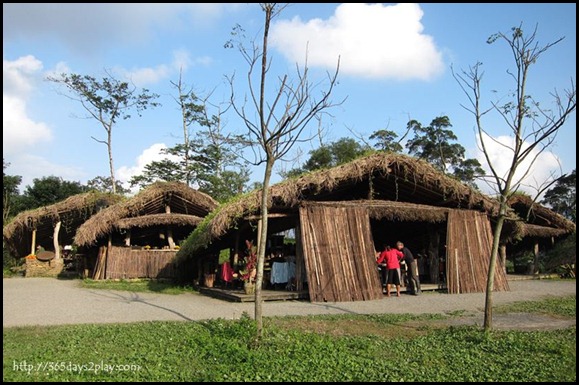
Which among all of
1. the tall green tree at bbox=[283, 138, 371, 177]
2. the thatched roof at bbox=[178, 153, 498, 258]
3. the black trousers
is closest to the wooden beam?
the thatched roof at bbox=[178, 153, 498, 258]

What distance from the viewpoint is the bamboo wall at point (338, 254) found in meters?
12.2

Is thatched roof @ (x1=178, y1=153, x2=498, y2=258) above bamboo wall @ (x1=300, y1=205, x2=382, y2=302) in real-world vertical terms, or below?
above

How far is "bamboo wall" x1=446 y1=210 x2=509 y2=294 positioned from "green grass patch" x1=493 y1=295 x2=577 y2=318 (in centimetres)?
258

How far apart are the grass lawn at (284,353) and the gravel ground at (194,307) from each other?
1.22m

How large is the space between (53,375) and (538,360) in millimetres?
5289

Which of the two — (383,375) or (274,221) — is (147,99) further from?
(383,375)

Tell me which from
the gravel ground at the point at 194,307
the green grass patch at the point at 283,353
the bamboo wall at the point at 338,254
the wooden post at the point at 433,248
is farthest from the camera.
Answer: the wooden post at the point at 433,248

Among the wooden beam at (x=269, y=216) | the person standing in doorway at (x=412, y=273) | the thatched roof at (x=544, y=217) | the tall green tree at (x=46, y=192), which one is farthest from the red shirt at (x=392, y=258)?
the tall green tree at (x=46, y=192)

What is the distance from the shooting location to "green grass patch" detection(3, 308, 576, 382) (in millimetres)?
5223

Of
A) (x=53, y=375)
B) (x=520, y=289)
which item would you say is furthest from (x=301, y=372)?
(x=520, y=289)

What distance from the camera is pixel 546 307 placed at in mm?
10336

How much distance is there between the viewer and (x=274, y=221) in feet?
49.7

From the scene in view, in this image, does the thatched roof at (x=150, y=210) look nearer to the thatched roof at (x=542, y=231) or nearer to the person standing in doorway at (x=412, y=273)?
the person standing in doorway at (x=412, y=273)

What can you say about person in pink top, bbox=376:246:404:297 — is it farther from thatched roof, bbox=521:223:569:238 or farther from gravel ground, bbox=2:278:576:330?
thatched roof, bbox=521:223:569:238
